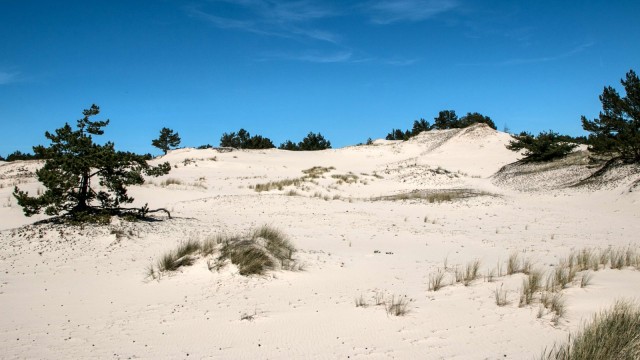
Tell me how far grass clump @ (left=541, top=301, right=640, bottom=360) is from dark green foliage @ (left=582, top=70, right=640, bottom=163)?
1905 centimetres

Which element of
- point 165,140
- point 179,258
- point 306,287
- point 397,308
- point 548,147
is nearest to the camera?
point 397,308

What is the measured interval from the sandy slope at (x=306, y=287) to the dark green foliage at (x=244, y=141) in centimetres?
5228

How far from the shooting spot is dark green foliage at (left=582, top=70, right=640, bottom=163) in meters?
20.0

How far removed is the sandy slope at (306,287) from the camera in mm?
4387

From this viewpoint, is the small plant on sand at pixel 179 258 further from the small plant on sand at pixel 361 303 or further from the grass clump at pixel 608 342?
the grass clump at pixel 608 342

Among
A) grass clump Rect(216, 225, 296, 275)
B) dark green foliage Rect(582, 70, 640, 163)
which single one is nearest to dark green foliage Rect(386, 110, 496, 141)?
dark green foliage Rect(582, 70, 640, 163)

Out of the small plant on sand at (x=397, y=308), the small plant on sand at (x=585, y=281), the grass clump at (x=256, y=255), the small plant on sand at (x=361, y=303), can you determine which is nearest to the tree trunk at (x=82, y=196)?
the grass clump at (x=256, y=255)

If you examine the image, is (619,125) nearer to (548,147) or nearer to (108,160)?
(548,147)

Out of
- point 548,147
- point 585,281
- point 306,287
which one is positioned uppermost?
point 548,147

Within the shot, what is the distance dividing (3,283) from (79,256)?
1.65 metres

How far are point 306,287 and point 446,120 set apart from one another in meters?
73.0

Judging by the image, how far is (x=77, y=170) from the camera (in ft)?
33.8

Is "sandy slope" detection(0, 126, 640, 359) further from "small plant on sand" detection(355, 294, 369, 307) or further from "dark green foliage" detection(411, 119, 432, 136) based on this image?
"dark green foliage" detection(411, 119, 432, 136)

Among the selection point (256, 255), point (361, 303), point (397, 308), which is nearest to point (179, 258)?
point (256, 255)
